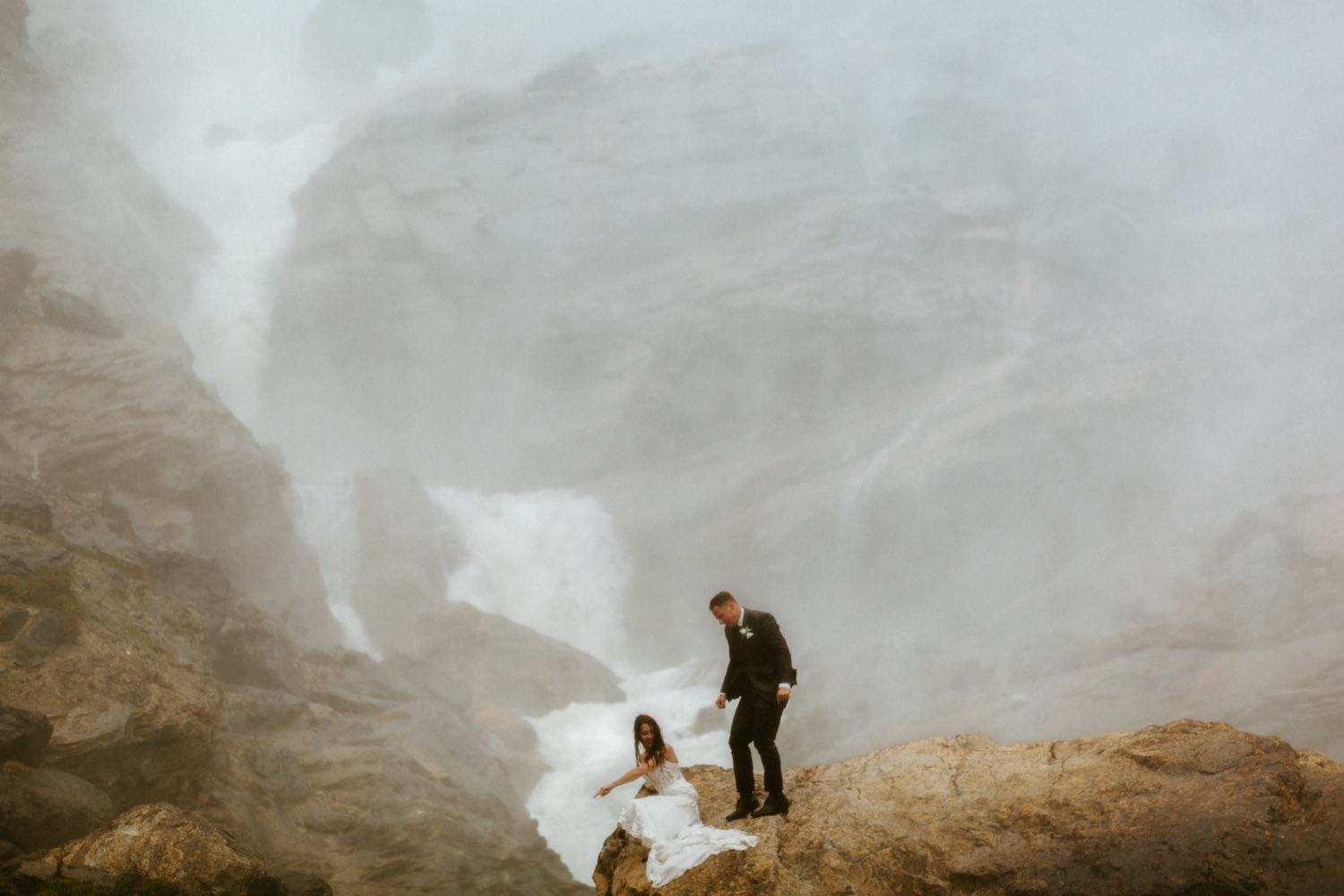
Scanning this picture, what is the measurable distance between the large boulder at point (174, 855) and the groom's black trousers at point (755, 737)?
21.1 feet

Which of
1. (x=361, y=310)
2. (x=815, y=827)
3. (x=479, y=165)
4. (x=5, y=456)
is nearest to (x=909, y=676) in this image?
(x=815, y=827)

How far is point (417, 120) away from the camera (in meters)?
78.2

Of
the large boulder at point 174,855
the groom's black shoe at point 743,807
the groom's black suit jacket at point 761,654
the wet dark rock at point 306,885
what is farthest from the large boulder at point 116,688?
the groom's black suit jacket at point 761,654

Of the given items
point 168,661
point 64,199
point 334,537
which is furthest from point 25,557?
point 64,199

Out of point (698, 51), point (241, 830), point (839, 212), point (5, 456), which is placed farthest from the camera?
point (698, 51)

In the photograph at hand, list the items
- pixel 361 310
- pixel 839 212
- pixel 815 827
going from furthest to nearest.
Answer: pixel 839 212 → pixel 361 310 → pixel 815 827

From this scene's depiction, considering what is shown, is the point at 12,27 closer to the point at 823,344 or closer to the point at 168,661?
the point at 168,661

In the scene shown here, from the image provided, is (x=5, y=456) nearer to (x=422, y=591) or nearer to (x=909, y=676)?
(x=422, y=591)

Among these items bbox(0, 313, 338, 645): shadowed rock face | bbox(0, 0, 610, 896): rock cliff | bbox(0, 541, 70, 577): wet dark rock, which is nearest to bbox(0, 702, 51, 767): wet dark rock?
bbox(0, 0, 610, 896): rock cliff

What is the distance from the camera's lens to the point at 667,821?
9.69 meters

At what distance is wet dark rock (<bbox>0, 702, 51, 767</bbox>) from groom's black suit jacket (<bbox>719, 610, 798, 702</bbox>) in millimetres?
10829

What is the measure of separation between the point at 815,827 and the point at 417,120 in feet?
261

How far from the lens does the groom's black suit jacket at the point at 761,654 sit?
9617 millimetres

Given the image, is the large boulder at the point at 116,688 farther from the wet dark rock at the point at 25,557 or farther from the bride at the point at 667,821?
the bride at the point at 667,821
